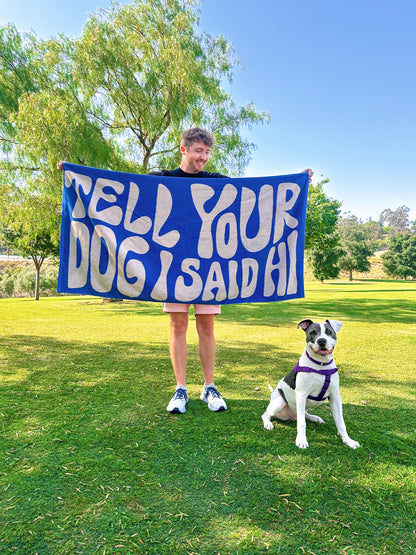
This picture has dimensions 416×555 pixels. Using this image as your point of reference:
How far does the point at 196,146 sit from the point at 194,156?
0.39 feet

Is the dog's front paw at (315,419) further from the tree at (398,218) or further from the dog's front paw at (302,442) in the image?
the tree at (398,218)

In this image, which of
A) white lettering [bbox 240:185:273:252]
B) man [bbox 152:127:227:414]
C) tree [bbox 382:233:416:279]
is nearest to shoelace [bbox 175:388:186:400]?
man [bbox 152:127:227:414]

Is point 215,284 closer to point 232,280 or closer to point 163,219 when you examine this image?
point 232,280

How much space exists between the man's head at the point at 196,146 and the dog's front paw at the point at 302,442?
8.68ft

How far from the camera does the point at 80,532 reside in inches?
69.6

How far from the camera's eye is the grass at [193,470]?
1758 millimetres

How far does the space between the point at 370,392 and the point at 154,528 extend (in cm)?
312

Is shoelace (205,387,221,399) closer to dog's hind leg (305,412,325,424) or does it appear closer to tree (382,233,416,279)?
dog's hind leg (305,412,325,424)

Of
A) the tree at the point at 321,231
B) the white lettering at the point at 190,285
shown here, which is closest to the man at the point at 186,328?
the white lettering at the point at 190,285

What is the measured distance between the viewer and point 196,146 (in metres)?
3.36

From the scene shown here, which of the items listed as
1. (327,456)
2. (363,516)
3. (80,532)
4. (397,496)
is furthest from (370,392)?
(80,532)

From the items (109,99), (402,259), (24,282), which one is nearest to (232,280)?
(109,99)

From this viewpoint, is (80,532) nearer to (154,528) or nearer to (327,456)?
(154,528)

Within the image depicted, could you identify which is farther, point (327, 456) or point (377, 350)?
point (377, 350)
